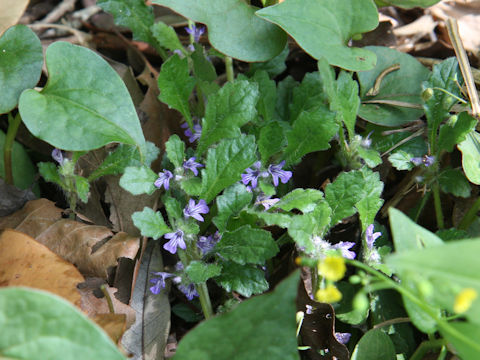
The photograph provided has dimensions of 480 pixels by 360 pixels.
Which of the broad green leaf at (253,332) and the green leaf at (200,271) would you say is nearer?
the broad green leaf at (253,332)

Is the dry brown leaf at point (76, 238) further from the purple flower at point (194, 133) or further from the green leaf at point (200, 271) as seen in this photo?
the purple flower at point (194, 133)

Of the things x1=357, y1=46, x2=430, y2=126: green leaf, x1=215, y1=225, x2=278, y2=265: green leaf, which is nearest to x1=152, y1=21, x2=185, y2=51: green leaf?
x1=357, y1=46, x2=430, y2=126: green leaf

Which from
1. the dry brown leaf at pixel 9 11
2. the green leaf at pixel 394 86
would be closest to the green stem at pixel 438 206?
the green leaf at pixel 394 86

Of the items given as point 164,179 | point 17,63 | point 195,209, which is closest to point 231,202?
point 195,209

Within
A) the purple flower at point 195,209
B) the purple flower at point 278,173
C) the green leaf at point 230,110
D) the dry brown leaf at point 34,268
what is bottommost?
the dry brown leaf at point 34,268

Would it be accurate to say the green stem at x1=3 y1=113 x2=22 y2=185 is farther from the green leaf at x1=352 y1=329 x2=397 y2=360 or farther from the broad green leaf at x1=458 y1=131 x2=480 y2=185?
the broad green leaf at x1=458 y1=131 x2=480 y2=185

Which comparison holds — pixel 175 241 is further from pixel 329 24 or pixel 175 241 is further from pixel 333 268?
pixel 329 24

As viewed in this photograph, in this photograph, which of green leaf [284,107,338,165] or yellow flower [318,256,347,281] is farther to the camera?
green leaf [284,107,338,165]
